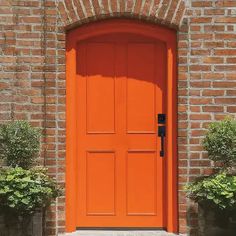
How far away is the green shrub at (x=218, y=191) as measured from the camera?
574 centimetres

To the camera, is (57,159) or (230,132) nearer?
(230,132)

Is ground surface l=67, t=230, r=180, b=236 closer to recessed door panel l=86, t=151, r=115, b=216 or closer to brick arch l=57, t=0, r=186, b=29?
recessed door panel l=86, t=151, r=115, b=216

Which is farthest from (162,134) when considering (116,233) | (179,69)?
(116,233)

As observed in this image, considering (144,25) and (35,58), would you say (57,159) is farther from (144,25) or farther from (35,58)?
(144,25)

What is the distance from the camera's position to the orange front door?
6.73 meters

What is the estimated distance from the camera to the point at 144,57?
6.76 meters

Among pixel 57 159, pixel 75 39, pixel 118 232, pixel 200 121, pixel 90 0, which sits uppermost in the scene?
pixel 90 0

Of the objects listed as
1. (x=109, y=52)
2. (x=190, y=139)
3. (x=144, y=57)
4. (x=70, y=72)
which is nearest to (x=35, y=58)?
(x=70, y=72)

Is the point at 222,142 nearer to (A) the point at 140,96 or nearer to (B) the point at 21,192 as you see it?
(A) the point at 140,96

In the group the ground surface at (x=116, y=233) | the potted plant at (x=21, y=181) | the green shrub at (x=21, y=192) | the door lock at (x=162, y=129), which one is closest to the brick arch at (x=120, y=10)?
the door lock at (x=162, y=129)

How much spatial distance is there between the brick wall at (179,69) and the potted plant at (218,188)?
349 mm

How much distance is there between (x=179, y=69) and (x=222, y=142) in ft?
3.67

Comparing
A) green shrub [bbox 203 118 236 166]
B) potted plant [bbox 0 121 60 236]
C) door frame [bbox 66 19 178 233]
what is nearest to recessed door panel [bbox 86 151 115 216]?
door frame [bbox 66 19 178 233]

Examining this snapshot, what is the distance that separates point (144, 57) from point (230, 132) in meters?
1.54
